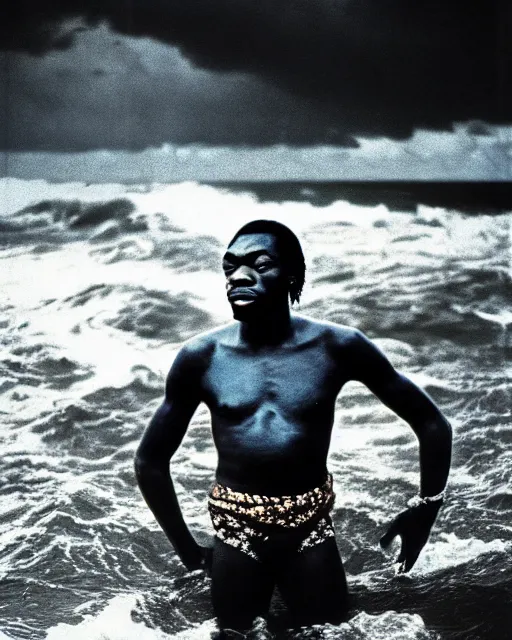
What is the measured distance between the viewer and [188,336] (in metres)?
3.48

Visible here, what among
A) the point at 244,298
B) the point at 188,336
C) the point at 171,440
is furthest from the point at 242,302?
the point at 188,336

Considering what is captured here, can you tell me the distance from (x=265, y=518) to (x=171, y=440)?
1.15ft

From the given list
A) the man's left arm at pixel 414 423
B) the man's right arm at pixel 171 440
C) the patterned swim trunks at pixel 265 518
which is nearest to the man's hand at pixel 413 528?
the man's left arm at pixel 414 423

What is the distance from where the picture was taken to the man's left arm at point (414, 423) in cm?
233

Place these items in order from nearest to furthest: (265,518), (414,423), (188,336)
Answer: (265,518) < (414,423) < (188,336)

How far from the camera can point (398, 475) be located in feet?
10.8

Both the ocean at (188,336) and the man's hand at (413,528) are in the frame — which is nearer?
the man's hand at (413,528)

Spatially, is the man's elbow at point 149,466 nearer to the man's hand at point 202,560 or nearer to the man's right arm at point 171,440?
the man's right arm at point 171,440

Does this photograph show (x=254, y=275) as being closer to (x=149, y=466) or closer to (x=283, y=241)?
(x=283, y=241)

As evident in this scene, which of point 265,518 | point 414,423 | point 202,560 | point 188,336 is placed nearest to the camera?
point 265,518

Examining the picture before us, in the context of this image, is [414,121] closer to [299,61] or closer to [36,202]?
[299,61]

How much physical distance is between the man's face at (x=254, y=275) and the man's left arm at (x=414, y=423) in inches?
9.5

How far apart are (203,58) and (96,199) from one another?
67 cm

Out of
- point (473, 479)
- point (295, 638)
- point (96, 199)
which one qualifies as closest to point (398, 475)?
point (473, 479)
